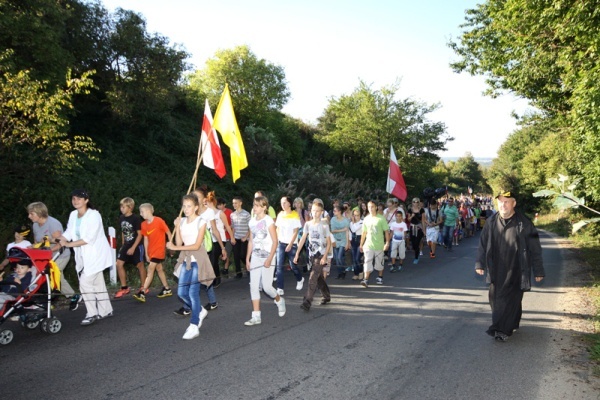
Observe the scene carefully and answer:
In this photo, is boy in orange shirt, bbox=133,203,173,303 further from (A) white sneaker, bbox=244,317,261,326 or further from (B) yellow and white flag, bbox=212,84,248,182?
(A) white sneaker, bbox=244,317,261,326

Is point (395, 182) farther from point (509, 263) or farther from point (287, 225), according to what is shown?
point (509, 263)

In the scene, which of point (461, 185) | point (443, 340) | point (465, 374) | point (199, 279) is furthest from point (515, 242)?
point (461, 185)

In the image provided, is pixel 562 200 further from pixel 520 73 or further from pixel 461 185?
pixel 461 185

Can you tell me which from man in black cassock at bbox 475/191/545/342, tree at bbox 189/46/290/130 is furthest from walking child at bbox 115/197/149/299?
tree at bbox 189/46/290/130

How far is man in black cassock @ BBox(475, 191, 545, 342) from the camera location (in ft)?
19.9

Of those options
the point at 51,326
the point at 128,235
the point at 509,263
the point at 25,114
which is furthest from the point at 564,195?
the point at 25,114

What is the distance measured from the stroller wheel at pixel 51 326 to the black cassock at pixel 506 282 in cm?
566

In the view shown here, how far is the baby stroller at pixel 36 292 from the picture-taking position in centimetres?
604

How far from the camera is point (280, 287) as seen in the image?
8.70m

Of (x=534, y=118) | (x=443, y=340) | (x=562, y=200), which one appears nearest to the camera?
(x=562, y=200)

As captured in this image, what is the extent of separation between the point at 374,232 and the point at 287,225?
2.23m

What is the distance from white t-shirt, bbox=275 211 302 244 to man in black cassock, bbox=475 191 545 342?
12.3 feet

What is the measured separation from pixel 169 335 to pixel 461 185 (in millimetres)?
92283

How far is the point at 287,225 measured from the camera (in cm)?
912
